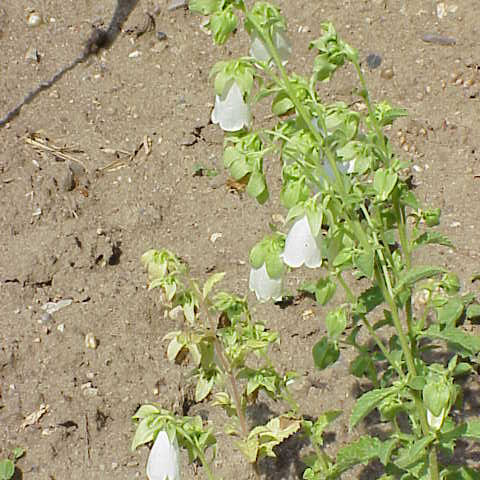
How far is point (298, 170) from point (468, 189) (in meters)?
1.93

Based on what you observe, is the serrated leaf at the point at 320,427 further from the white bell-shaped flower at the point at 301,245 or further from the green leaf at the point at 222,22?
the green leaf at the point at 222,22

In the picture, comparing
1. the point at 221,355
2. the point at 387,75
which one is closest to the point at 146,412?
the point at 221,355

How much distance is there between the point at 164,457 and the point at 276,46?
0.94 meters

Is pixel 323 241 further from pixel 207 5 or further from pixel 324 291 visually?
pixel 207 5

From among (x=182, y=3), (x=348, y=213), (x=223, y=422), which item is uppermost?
(x=348, y=213)

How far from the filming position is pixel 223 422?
10.3 ft

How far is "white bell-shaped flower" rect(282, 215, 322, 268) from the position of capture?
6.37ft

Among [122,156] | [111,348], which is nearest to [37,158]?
[122,156]

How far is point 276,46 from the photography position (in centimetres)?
203

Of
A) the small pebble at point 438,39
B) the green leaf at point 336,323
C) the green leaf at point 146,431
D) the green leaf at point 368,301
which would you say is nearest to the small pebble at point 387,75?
the small pebble at point 438,39

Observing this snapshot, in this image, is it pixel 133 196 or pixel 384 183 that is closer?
pixel 384 183

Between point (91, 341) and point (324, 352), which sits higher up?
point (324, 352)

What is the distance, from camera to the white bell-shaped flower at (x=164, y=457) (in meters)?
2.11

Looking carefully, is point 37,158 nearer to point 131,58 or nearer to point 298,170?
point 131,58
